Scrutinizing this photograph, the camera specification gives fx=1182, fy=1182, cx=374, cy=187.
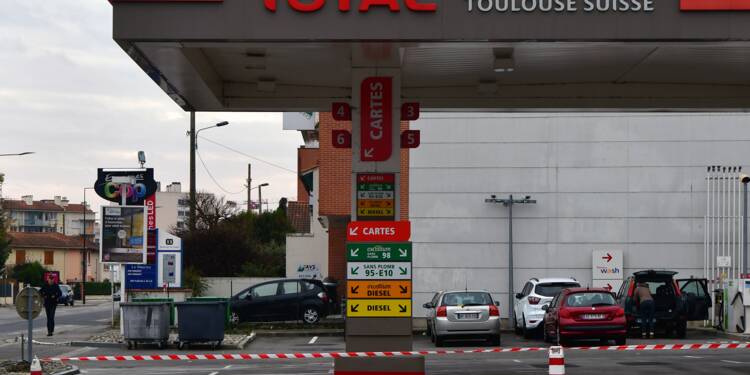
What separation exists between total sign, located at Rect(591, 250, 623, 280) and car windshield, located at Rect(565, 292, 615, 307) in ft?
26.3

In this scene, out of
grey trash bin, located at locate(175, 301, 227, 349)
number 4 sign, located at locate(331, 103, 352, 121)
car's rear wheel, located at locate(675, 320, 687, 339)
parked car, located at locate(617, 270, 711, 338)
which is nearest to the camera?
number 4 sign, located at locate(331, 103, 352, 121)

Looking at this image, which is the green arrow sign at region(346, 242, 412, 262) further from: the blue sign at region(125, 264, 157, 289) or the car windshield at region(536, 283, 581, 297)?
the blue sign at region(125, 264, 157, 289)

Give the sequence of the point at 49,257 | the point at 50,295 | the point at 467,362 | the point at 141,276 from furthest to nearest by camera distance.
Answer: the point at 49,257, the point at 141,276, the point at 50,295, the point at 467,362

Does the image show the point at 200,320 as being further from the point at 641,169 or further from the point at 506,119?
the point at 641,169

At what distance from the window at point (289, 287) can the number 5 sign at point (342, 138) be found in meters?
19.5

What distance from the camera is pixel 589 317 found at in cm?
2636

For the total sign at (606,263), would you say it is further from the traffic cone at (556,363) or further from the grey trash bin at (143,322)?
the traffic cone at (556,363)

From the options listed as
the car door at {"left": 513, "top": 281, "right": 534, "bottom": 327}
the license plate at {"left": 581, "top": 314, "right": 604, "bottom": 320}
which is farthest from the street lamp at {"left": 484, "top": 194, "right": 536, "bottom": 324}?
the license plate at {"left": 581, "top": 314, "right": 604, "bottom": 320}

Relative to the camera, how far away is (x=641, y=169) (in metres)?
35.1

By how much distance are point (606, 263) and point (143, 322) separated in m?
14.1

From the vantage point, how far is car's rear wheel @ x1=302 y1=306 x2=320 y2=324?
36.0 m

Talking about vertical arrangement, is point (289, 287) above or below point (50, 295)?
above

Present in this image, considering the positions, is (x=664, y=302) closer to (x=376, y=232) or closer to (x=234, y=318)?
(x=234, y=318)

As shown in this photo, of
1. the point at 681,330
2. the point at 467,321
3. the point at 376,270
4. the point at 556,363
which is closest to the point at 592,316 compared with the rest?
the point at 467,321
